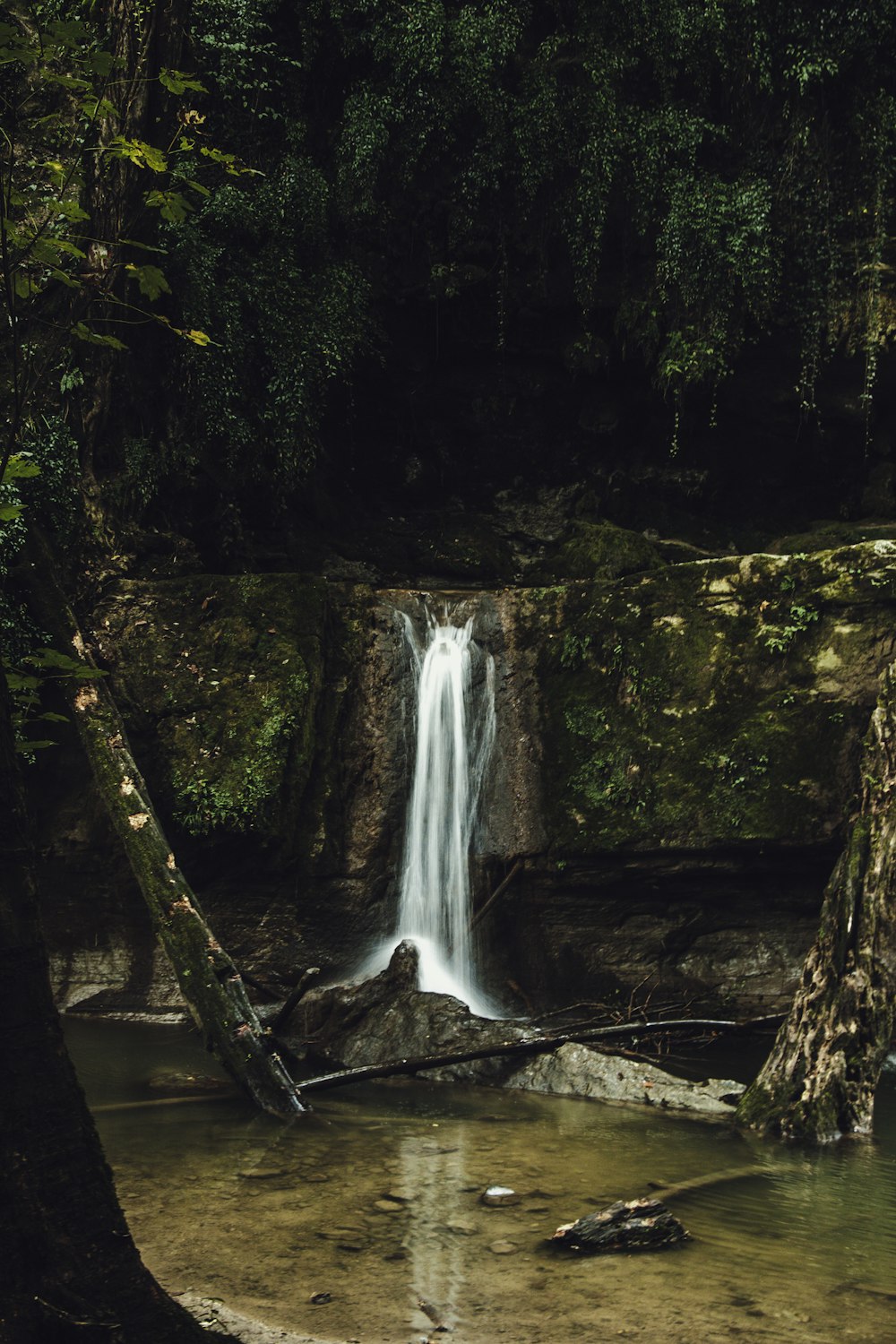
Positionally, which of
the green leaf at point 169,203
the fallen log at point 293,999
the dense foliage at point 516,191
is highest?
the dense foliage at point 516,191

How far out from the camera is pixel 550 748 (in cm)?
886

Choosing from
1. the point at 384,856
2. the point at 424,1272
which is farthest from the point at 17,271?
the point at 384,856

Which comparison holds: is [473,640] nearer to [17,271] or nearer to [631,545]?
[631,545]

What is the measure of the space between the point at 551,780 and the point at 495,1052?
9.20ft

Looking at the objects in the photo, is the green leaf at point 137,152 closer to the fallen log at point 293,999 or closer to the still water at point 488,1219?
the still water at point 488,1219

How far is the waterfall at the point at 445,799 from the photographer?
855cm

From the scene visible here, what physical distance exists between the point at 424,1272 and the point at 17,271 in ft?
11.3

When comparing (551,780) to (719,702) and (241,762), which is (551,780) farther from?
(241,762)

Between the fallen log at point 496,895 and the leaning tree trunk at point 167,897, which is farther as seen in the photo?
the fallen log at point 496,895

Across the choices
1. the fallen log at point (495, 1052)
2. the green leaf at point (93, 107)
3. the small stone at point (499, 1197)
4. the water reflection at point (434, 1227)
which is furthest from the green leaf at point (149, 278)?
the fallen log at point (495, 1052)

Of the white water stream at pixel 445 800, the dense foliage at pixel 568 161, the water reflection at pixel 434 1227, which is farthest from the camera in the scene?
the dense foliage at pixel 568 161

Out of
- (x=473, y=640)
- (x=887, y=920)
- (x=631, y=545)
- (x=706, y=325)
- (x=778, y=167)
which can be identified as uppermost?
(x=778, y=167)

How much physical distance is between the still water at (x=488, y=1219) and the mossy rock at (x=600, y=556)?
6.63m

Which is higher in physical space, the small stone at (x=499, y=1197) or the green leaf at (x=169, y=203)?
the green leaf at (x=169, y=203)
